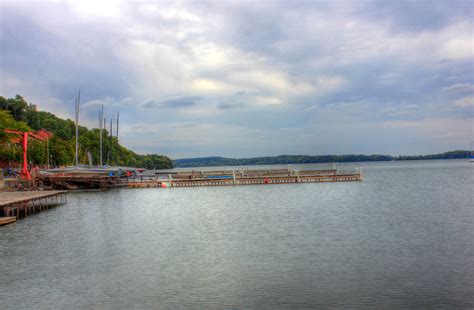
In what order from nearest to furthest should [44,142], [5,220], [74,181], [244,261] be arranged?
[244,261] < [5,220] < [74,181] < [44,142]

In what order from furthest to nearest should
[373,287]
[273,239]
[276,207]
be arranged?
[276,207] → [273,239] → [373,287]

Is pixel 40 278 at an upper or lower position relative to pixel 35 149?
lower

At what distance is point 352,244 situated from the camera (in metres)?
21.4

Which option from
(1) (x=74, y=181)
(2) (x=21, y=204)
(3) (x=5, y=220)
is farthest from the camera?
(1) (x=74, y=181)

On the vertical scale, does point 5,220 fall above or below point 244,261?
above

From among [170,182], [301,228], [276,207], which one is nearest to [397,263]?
[301,228]

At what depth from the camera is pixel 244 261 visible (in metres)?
18.6

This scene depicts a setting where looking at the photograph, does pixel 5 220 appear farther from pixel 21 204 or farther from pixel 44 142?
pixel 44 142

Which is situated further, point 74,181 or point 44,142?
point 44,142

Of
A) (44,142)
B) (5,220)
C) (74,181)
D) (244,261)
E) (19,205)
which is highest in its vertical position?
(44,142)

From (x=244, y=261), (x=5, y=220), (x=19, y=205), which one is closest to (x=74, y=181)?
(x=19, y=205)

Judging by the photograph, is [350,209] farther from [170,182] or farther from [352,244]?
[170,182]

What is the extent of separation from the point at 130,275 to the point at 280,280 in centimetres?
620

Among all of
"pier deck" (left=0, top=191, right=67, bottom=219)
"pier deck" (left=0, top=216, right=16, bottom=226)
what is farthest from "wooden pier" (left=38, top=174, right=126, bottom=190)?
"pier deck" (left=0, top=216, right=16, bottom=226)
